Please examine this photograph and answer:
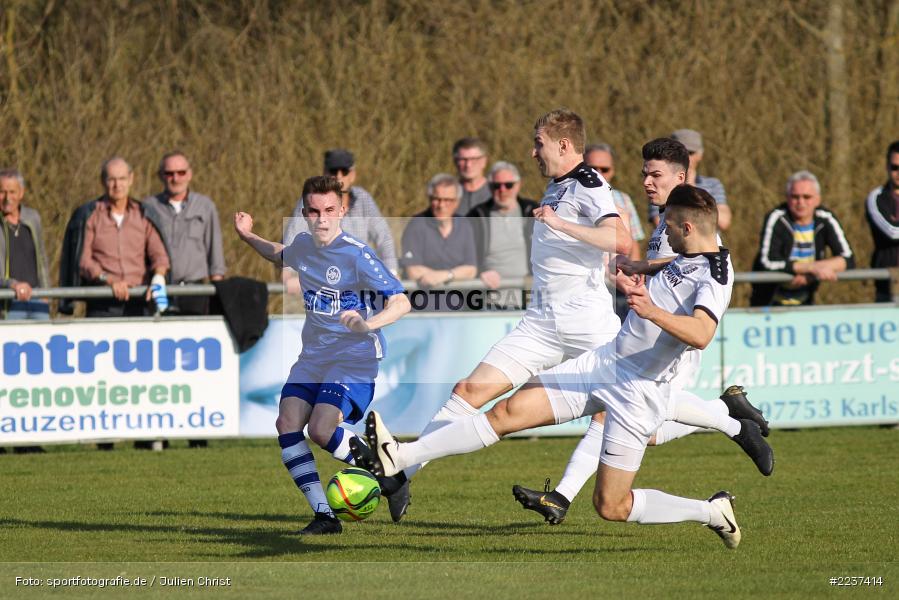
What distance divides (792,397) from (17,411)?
668 centimetres

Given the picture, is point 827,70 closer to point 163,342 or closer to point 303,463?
point 163,342

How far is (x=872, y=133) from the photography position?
21.6 m

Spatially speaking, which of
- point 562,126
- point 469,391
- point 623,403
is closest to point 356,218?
point 562,126

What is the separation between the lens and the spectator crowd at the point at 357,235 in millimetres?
12992

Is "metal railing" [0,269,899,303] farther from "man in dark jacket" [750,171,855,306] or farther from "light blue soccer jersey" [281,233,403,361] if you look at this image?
"light blue soccer jersey" [281,233,403,361]

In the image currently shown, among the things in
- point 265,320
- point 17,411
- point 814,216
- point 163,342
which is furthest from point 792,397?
point 17,411

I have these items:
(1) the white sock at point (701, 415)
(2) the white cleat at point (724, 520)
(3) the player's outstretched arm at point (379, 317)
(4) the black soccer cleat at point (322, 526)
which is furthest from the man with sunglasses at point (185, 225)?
(2) the white cleat at point (724, 520)

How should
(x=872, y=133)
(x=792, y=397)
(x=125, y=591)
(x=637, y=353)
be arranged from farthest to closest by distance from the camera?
(x=872, y=133), (x=792, y=397), (x=637, y=353), (x=125, y=591)

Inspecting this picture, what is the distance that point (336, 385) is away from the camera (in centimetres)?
862

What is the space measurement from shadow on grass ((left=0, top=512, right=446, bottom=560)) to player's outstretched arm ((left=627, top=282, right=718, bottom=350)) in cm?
191

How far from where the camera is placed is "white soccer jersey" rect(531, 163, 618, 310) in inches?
332

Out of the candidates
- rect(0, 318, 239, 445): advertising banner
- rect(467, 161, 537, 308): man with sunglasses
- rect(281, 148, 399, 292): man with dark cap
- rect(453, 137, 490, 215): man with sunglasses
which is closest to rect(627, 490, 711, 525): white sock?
rect(281, 148, 399, 292): man with dark cap

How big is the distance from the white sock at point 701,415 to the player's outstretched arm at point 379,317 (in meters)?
1.69

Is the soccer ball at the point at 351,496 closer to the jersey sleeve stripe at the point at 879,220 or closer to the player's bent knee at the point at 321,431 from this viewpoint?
the player's bent knee at the point at 321,431
